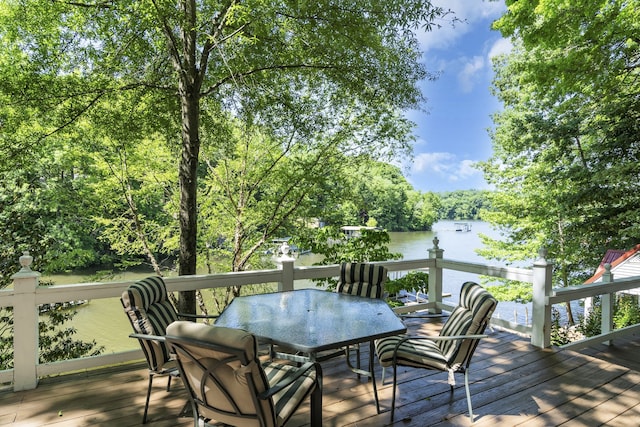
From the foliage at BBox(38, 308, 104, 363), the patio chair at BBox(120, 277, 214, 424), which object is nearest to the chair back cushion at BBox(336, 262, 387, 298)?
the patio chair at BBox(120, 277, 214, 424)

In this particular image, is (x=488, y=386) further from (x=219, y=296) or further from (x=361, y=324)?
(x=219, y=296)

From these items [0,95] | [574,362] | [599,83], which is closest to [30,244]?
[0,95]

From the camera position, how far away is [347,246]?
6488 millimetres

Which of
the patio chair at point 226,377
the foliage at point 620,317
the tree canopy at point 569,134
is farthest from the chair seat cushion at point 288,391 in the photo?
the foliage at point 620,317

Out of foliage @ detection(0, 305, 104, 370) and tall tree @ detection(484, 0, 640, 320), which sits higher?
tall tree @ detection(484, 0, 640, 320)

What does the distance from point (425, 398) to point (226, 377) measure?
182 cm

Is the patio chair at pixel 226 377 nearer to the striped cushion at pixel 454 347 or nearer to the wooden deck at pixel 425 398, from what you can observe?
the wooden deck at pixel 425 398

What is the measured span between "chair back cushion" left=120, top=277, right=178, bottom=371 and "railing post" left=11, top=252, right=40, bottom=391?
0.99m

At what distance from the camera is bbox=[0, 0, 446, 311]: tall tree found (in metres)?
4.22

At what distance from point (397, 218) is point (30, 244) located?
33.8ft

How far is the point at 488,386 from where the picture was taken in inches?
122

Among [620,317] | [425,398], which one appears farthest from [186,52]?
[620,317]

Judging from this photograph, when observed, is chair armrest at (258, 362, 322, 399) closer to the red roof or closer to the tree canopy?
the tree canopy

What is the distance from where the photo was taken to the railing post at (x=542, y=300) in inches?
154
